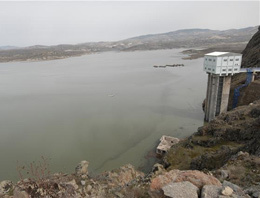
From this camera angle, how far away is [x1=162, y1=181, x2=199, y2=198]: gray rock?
5191mm

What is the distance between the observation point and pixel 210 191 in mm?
5270

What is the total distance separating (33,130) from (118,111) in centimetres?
1191

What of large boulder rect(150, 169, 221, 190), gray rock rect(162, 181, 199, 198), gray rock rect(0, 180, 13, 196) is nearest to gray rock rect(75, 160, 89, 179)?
gray rock rect(0, 180, 13, 196)

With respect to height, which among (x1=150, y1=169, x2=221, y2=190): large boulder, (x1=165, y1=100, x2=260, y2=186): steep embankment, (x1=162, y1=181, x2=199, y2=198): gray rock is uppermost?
(x1=162, y1=181, x2=199, y2=198): gray rock

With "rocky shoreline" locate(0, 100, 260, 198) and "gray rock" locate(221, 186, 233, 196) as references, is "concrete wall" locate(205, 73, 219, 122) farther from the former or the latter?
"gray rock" locate(221, 186, 233, 196)

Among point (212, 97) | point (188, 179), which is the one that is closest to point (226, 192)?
point (188, 179)

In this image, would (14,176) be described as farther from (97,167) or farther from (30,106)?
(30,106)

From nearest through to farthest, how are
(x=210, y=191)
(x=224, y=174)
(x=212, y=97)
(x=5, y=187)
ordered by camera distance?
(x=210, y=191) < (x=224, y=174) < (x=5, y=187) < (x=212, y=97)

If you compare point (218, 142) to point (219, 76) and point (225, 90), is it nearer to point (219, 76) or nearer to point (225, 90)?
point (225, 90)

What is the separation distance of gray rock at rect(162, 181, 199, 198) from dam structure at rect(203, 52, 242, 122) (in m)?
21.9

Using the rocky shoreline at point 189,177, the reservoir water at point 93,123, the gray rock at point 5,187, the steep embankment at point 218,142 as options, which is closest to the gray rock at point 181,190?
the rocky shoreline at point 189,177

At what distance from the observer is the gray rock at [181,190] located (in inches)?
204

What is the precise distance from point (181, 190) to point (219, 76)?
2281 centimetres

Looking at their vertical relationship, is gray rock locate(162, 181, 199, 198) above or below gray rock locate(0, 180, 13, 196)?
above
